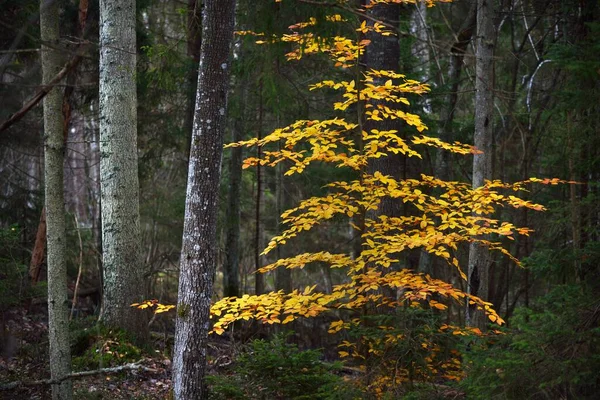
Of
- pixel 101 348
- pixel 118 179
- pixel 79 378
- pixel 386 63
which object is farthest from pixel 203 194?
pixel 386 63

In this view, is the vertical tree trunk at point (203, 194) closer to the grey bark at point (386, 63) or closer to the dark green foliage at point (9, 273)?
the dark green foliage at point (9, 273)

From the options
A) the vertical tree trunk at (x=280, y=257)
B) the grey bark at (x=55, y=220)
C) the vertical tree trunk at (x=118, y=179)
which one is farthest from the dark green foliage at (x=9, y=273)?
the vertical tree trunk at (x=280, y=257)

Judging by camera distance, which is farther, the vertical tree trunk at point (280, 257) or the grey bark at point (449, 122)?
the vertical tree trunk at point (280, 257)

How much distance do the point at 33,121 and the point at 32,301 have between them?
3.52 metres

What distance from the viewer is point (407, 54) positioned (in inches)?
462

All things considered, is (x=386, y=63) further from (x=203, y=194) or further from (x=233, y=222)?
(x=233, y=222)

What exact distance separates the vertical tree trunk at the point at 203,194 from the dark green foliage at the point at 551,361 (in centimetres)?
251

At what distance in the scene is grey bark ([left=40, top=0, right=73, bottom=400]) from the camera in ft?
16.7

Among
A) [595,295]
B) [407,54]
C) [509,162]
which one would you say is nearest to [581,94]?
[595,295]

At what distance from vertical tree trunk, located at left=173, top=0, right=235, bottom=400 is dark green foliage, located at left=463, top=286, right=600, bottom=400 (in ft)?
8.23

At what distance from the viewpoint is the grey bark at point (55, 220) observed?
Result: 5102mm

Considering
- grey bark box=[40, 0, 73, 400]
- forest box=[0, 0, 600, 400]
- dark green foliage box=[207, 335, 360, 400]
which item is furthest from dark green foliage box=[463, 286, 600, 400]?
grey bark box=[40, 0, 73, 400]

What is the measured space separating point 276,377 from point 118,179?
3223 mm

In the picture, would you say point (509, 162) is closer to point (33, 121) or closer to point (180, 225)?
point (180, 225)
